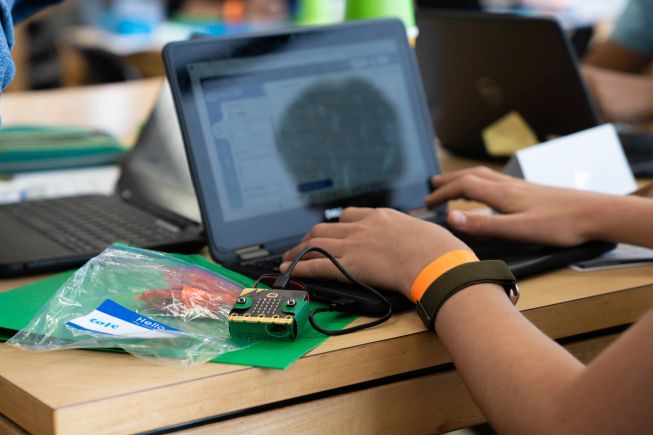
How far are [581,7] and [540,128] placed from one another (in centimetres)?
350

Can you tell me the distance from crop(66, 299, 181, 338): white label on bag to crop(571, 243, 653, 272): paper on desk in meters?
0.48

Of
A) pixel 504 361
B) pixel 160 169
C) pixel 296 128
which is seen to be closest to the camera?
pixel 504 361

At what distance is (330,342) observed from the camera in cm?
81

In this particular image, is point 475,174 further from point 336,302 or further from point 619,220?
point 336,302

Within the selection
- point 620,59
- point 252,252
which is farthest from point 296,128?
point 620,59

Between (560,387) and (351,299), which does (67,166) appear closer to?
(351,299)

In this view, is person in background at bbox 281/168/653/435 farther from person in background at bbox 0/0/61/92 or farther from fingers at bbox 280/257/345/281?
person in background at bbox 0/0/61/92

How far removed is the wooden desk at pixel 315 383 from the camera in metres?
0.71

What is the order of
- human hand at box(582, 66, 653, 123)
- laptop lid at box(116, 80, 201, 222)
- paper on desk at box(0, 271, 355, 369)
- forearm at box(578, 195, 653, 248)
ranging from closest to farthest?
paper on desk at box(0, 271, 355, 369) < forearm at box(578, 195, 653, 248) < laptop lid at box(116, 80, 201, 222) < human hand at box(582, 66, 653, 123)

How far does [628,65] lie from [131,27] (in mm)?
2351

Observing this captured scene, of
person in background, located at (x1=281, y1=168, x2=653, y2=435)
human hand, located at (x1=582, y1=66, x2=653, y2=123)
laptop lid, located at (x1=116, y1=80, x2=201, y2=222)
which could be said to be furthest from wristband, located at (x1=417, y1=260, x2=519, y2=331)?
human hand, located at (x1=582, y1=66, x2=653, y2=123)

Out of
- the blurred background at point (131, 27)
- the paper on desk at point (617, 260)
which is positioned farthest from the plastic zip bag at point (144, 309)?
the blurred background at point (131, 27)

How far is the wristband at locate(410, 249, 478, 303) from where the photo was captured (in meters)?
0.84

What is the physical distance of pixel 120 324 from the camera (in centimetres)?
80
